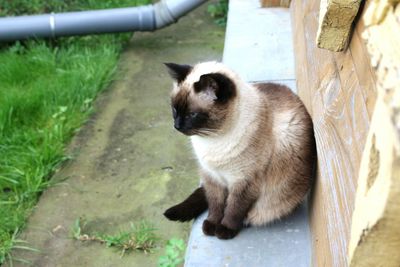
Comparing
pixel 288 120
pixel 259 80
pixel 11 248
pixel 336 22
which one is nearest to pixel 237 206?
pixel 288 120

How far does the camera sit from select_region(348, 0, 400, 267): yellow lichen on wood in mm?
733

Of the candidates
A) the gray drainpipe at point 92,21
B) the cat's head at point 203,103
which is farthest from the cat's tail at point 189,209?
the gray drainpipe at point 92,21

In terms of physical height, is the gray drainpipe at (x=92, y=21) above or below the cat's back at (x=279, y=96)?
below

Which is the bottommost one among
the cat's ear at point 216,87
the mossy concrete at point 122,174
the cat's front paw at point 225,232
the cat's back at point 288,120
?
the mossy concrete at point 122,174

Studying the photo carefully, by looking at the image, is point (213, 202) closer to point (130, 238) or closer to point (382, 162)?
point (130, 238)

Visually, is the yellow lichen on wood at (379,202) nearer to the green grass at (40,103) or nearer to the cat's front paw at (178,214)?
the cat's front paw at (178,214)

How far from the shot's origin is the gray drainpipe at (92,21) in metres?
3.85

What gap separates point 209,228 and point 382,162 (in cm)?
133

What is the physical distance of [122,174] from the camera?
2.93 meters

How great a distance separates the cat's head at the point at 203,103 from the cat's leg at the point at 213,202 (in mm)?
253

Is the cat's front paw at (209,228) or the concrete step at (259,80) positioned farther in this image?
the cat's front paw at (209,228)

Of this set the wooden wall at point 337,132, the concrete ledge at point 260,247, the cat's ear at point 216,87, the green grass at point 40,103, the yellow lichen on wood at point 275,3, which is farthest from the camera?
the yellow lichen on wood at point 275,3

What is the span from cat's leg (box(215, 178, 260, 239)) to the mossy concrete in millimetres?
514

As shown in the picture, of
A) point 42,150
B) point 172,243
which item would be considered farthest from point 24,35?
point 172,243
